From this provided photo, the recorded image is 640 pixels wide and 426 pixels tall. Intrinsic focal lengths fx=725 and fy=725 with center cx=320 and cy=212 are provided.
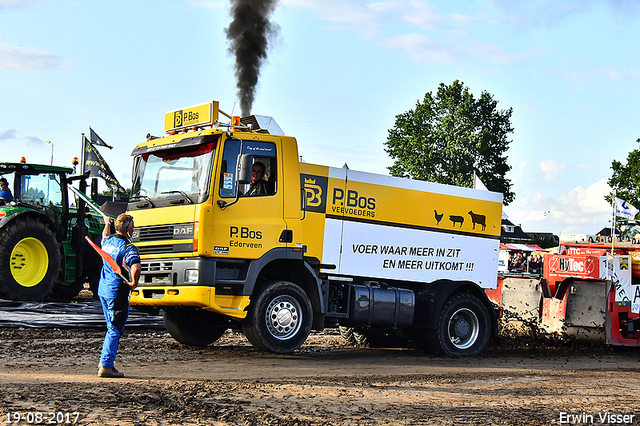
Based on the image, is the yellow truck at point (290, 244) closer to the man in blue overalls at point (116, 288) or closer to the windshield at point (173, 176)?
the windshield at point (173, 176)

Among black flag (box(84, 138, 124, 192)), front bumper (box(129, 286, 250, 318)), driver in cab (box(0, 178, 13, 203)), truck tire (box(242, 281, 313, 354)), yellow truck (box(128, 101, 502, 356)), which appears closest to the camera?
front bumper (box(129, 286, 250, 318))

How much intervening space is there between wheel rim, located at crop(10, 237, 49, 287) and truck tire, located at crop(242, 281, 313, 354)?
5737 millimetres

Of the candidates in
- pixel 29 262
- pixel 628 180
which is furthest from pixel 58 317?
pixel 628 180

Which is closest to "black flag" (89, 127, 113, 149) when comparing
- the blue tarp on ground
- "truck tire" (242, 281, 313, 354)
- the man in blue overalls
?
the blue tarp on ground

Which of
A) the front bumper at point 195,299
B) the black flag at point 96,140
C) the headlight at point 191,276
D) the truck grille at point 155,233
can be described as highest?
the black flag at point 96,140

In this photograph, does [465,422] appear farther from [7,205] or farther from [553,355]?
[7,205]

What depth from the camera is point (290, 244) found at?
1025 cm

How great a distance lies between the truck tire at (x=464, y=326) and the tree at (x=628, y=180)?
41.9 metres

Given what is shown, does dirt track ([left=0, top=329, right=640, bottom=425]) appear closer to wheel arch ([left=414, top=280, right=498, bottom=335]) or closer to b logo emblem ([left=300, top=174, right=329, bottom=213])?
wheel arch ([left=414, top=280, right=498, bottom=335])

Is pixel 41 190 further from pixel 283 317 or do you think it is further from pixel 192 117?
pixel 283 317

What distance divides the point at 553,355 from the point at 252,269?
225 inches

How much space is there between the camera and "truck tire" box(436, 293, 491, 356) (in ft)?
38.3

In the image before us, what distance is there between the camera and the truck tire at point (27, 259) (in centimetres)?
Result: 1332

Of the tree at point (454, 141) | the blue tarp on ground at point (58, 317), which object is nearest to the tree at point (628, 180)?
the tree at point (454, 141)
